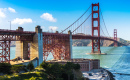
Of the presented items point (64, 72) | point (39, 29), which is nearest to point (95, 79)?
point (64, 72)

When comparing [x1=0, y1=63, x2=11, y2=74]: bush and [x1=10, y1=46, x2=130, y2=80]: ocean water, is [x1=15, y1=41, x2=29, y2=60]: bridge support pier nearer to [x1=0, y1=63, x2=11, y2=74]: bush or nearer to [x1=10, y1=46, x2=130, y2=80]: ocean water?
[x1=0, y1=63, x2=11, y2=74]: bush

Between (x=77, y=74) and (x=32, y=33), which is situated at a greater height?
(x=32, y=33)

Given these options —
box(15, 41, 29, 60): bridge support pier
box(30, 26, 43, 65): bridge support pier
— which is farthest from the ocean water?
box(15, 41, 29, 60): bridge support pier

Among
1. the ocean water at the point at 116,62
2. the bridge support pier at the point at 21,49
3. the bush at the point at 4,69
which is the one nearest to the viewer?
the bush at the point at 4,69

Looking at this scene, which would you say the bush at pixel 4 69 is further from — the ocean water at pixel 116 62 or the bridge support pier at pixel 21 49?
the ocean water at pixel 116 62

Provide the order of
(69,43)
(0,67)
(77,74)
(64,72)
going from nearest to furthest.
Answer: (0,67) → (64,72) → (77,74) → (69,43)

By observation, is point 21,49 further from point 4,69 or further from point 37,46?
point 4,69

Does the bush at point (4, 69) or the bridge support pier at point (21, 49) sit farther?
the bridge support pier at point (21, 49)

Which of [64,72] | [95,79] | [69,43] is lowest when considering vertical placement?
[95,79]

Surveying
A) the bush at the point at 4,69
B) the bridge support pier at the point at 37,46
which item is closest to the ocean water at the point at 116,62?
the bridge support pier at the point at 37,46

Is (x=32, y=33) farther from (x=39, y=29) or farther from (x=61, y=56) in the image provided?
(x=61, y=56)

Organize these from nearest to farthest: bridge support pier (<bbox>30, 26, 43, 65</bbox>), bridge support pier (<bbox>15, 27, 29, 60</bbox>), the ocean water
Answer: bridge support pier (<bbox>30, 26, 43, 65</bbox>) → bridge support pier (<bbox>15, 27, 29, 60</bbox>) → the ocean water
